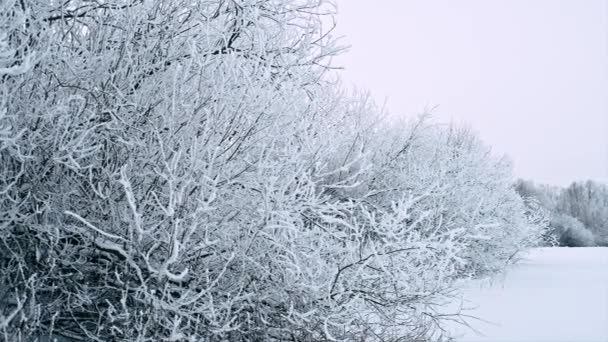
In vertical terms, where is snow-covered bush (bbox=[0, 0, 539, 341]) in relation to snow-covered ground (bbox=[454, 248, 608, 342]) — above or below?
above

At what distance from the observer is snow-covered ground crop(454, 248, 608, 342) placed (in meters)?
8.56

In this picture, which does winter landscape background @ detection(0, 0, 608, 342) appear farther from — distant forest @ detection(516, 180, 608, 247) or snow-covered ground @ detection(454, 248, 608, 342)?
distant forest @ detection(516, 180, 608, 247)

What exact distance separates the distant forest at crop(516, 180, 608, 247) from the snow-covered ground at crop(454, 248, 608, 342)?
1081 cm

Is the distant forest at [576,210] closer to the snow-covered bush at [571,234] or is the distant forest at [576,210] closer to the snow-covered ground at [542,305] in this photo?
the snow-covered bush at [571,234]

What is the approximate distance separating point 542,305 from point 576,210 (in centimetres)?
3878

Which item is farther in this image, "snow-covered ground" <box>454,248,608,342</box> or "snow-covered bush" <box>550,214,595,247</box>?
"snow-covered bush" <box>550,214,595,247</box>

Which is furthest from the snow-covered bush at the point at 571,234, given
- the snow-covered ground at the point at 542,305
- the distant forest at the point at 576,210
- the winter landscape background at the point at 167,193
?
the winter landscape background at the point at 167,193


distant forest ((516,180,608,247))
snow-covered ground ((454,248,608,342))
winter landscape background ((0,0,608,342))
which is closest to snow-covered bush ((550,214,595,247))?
distant forest ((516,180,608,247))

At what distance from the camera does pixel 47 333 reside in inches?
182

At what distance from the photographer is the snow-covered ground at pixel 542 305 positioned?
28.1ft

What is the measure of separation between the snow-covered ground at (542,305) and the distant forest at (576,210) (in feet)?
35.5

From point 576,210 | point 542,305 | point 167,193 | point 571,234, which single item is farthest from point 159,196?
point 576,210

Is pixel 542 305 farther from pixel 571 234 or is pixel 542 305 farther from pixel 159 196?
pixel 571 234

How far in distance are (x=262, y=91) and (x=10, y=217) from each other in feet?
6.64
